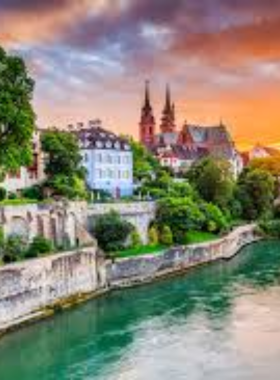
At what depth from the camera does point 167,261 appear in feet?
138

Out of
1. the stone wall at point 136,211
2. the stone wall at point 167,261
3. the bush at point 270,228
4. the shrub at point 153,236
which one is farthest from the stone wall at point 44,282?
the bush at point 270,228


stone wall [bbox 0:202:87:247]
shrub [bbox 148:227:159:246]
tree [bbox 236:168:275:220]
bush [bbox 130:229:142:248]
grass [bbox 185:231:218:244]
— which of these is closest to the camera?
stone wall [bbox 0:202:87:247]

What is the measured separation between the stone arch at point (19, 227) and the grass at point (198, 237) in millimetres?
12390

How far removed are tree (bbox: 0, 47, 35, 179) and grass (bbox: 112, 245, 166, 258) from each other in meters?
8.29

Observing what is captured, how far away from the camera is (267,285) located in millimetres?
38438

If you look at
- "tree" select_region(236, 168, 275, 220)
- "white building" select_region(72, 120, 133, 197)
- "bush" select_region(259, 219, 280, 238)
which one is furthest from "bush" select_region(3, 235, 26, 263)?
"tree" select_region(236, 168, 275, 220)

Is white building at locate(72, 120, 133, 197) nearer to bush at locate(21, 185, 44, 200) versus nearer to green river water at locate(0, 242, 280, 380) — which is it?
bush at locate(21, 185, 44, 200)

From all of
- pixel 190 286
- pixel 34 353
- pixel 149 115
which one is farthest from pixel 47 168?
pixel 149 115

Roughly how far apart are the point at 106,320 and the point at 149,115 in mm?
74248

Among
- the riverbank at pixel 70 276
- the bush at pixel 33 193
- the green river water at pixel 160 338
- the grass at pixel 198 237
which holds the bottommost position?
the green river water at pixel 160 338

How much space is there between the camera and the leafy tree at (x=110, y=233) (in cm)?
3994

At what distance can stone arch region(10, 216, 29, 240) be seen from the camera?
34875mm

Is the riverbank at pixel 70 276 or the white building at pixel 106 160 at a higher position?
the white building at pixel 106 160

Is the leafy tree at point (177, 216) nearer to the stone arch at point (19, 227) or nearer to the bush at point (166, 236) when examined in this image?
the bush at point (166, 236)
